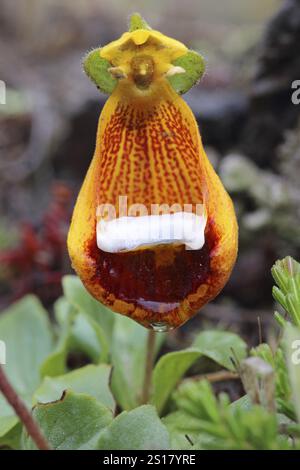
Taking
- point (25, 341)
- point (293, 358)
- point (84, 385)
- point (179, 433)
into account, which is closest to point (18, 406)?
point (293, 358)

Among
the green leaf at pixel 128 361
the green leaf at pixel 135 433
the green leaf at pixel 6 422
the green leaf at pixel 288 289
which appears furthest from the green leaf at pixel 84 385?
the green leaf at pixel 288 289

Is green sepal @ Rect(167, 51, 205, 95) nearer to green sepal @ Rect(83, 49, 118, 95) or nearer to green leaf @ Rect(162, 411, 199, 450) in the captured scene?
green sepal @ Rect(83, 49, 118, 95)

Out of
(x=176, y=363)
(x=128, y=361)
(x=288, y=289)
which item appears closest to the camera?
(x=288, y=289)

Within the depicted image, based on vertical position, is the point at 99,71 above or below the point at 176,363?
above

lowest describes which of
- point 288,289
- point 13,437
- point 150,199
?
point 13,437

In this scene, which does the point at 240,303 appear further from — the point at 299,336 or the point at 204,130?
the point at 299,336

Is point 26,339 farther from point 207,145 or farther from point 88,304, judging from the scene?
point 207,145

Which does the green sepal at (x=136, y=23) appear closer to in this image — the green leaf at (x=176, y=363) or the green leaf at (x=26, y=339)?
the green leaf at (x=176, y=363)
